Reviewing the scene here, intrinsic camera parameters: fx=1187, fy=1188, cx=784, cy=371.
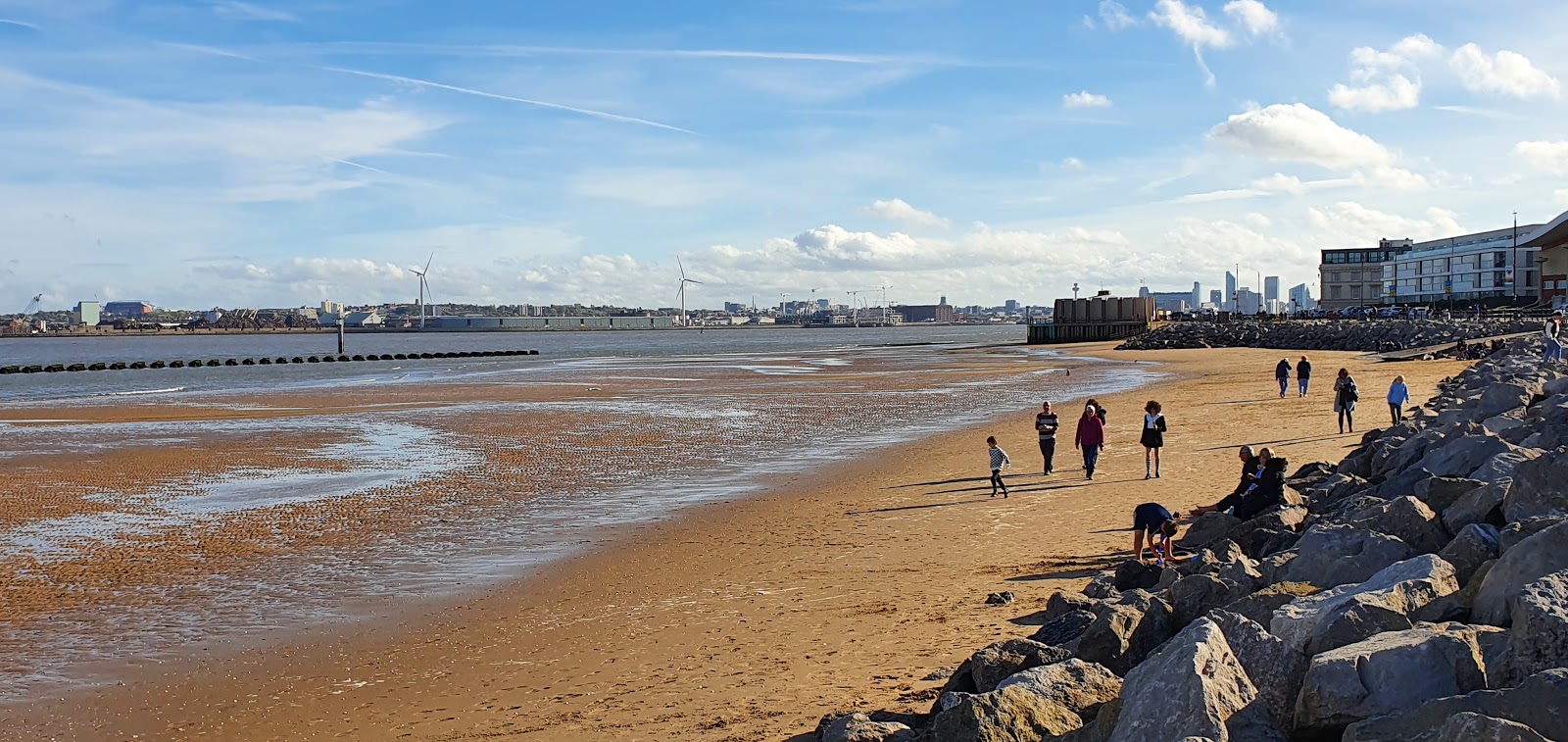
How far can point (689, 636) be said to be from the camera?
1069 cm

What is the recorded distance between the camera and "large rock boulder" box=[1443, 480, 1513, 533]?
822 centimetres

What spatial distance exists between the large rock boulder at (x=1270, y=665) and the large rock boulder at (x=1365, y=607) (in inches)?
6.8

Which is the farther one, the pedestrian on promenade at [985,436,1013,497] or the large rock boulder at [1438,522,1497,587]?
the pedestrian on promenade at [985,436,1013,497]

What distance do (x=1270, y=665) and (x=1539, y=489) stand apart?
3.33 metres

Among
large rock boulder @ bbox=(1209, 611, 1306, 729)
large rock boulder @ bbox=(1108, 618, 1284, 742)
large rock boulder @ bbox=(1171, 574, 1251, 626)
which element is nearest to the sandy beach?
large rock boulder @ bbox=(1171, 574, 1251, 626)

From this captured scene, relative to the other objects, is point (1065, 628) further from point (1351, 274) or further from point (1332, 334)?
point (1351, 274)

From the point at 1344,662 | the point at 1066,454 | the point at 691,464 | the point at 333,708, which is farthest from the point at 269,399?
the point at 1344,662

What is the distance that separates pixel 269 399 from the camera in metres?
48.2

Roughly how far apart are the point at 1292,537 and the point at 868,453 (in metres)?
14.2

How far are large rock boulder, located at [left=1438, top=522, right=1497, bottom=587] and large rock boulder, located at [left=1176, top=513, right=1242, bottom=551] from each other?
445cm

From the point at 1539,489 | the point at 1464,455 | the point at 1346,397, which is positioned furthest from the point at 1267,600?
the point at 1346,397

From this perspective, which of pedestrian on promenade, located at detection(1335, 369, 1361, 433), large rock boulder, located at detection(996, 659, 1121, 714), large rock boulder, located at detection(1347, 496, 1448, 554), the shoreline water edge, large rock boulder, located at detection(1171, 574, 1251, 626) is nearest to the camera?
large rock boulder, located at detection(996, 659, 1121, 714)

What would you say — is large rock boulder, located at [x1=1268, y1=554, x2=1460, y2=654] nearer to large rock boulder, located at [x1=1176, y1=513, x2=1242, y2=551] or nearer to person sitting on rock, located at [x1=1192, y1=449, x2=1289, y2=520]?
large rock boulder, located at [x1=1176, y1=513, x2=1242, y2=551]

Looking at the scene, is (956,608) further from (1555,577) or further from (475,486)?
(475,486)
